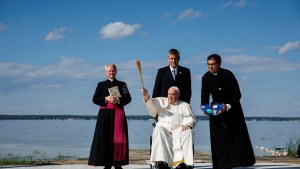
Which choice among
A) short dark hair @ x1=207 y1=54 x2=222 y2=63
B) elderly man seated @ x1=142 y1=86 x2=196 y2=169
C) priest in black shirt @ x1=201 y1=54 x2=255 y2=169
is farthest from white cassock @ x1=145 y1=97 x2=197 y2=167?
short dark hair @ x1=207 y1=54 x2=222 y2=63

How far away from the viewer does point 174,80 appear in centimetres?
736

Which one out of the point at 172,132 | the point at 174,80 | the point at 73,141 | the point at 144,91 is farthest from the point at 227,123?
the point at 73,141

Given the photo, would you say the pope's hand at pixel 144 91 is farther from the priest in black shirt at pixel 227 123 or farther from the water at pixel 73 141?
the water at pixel 73 141

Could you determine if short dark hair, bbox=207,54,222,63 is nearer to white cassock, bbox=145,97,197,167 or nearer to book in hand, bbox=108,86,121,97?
white cassock, bbox=145,97,197,167

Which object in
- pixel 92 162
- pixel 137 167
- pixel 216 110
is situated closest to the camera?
pixel 216 110

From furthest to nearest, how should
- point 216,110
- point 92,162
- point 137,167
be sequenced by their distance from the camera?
point 137,167 → point 92,162 → point 216,110

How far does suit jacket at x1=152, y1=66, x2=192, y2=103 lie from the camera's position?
7.38m

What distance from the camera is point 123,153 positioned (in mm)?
7430

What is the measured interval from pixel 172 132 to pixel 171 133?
0.02 meters

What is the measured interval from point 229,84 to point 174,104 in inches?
31.4

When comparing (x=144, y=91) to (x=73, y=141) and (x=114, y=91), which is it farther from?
(x=73, y=141)

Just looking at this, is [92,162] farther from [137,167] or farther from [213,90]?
[213,90]

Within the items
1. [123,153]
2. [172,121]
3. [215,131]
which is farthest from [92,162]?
[215,131]

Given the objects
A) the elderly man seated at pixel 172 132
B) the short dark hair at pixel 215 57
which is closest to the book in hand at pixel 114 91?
the elderly man seated at pixel 172 132
